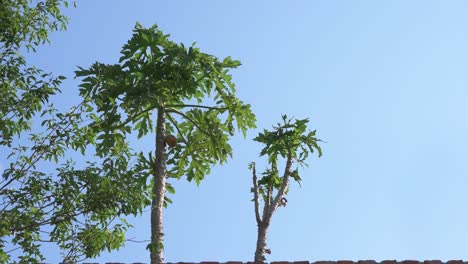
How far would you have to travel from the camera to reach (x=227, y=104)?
15883 millimetres

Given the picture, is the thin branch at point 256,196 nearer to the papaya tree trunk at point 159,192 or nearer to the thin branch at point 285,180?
the thin branch at point 285,180

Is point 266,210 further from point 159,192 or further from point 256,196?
point 159,192

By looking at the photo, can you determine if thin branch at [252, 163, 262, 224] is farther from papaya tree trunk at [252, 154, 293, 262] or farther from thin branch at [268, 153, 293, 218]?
thin branch at [268, 153, 293, 218]

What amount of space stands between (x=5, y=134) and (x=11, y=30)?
198cm

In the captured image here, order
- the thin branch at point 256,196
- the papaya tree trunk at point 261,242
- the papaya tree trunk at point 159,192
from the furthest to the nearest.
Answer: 1. the thin branch at point 256,196
2. the papaya tree trunk at point 261,242
3. the papaya tree trunk at point 159,192

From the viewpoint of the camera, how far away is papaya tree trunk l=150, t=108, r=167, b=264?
1391 centimetres

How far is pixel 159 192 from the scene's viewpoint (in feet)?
48.6

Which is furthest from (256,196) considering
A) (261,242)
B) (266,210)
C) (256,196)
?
(261,242)

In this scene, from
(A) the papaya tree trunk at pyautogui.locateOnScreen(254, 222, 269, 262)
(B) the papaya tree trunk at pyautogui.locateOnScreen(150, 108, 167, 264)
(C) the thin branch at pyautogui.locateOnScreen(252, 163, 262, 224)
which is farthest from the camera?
(C) the thin branch at pyautogui.locateOnScreen(252, 163, 262, 224)

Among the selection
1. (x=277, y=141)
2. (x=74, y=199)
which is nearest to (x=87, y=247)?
(x=74, y=199)

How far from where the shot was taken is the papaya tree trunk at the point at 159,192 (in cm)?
1391

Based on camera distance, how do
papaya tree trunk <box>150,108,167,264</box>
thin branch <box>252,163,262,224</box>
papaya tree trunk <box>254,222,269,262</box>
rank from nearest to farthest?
papaya tree trunk <box>150,108,167,264</box>, papaya tree trunk <box>254,222,269,262</box>, thin branch <box>252,163,262,224</box>

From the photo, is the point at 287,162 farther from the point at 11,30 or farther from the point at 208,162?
the point at 11,30

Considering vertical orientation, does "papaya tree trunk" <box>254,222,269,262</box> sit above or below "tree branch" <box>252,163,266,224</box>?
below
